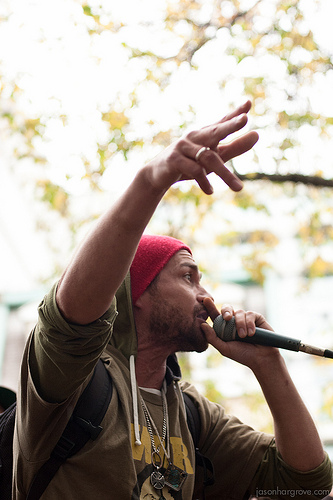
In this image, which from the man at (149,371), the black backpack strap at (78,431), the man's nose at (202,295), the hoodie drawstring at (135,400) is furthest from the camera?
the man's nose at (202,295)

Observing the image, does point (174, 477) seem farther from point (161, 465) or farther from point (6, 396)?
point (6, 396)

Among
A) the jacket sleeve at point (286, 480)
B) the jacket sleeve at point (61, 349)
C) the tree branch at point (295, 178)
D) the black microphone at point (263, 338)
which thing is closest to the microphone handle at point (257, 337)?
the black microphone at point (263, 338)

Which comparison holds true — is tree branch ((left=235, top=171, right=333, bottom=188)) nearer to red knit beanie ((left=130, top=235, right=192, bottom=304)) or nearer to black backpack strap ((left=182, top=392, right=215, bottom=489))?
red knit beanie ((left=130, top=235, right=192, bottom=304))

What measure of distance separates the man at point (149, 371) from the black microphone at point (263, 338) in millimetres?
44

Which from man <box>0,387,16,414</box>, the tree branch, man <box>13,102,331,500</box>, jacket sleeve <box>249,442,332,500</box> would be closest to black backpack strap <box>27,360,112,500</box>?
man <box>13,102,331,500</box>

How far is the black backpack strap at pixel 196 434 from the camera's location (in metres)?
2.51

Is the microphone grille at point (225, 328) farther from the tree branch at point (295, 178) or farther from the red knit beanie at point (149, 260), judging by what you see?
the tree branch at point (295, 178)

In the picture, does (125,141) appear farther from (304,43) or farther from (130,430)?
(130,430)

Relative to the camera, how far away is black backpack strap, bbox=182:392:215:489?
2.51 m

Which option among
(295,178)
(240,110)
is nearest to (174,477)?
(240,110)

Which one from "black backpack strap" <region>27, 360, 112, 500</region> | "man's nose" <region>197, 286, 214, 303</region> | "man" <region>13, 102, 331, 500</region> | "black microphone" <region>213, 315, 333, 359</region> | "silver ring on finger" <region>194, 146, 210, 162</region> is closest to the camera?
"silver ring on finger" <region>194, 146, 210, 162</region>

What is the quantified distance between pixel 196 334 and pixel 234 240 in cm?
524

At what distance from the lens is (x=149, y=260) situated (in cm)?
268

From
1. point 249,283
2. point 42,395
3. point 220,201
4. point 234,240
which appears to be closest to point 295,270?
point 249,283
